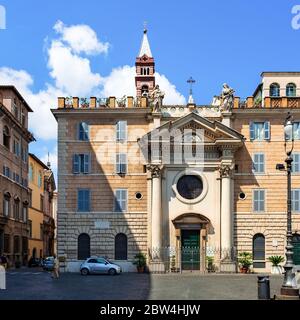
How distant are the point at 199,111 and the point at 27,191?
23.3 m

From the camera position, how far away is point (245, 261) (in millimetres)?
41250

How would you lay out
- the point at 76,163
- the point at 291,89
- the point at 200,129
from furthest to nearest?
the point at 291,89
the point at 76,163
the point at 200,129

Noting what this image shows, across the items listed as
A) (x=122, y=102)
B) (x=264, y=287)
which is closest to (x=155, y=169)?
(x=122, y=102)

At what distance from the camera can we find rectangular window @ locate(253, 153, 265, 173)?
42.4 meters

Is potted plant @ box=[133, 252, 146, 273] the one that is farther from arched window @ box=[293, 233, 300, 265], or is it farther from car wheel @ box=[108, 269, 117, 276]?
arched window @ box=[293, 233, 300, 265]

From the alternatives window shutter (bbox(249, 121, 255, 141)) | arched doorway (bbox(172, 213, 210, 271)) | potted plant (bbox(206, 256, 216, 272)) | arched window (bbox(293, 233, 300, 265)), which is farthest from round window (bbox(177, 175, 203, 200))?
arched window (bbox(293, 233, 300, 265))

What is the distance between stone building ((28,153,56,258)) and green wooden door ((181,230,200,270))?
27628mm

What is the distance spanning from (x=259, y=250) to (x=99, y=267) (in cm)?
1162

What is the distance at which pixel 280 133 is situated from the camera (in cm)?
4272

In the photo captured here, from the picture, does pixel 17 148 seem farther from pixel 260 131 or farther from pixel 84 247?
pixel 260 131

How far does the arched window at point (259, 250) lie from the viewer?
41.7 metres

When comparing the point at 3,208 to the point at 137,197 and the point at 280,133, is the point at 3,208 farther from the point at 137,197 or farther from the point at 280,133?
the point at 280,133
